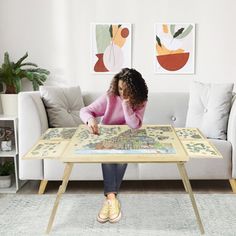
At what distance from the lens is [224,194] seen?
3092 millimetres

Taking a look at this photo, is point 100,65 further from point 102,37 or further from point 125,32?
point 125,32

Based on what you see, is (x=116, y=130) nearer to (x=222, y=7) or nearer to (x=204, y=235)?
(x=204, y=235)

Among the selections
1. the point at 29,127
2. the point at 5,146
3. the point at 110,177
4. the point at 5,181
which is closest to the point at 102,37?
the point at 29,127

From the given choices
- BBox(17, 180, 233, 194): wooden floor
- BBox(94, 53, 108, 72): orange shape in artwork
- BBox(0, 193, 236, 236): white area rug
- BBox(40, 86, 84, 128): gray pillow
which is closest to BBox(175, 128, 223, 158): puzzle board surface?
BBox(0, 193, 236, 236): white area rug

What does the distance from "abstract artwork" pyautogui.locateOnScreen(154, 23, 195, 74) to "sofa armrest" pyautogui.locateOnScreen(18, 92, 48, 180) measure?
4.53 ft

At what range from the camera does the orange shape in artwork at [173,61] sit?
3.92 meters

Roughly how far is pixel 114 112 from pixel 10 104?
132cm

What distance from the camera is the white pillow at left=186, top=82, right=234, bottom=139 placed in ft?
10.8

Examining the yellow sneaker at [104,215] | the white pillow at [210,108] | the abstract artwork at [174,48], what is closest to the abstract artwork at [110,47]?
the abstract artwork at [174,48]

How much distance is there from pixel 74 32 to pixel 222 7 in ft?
4.77

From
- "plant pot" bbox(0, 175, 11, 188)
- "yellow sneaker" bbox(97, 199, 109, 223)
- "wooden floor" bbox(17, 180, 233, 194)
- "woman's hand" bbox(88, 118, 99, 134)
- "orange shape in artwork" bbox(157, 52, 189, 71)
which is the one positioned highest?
"orange shape in artwork" bbox(157, 52, 189, 71)

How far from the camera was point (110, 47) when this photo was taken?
3928 millimetres

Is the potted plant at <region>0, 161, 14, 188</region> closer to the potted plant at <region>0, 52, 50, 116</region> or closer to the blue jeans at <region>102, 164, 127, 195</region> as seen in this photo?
the potted plant at <region>0, 52, 50, 116</region>

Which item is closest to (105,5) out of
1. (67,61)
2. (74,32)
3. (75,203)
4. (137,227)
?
(74,32)
